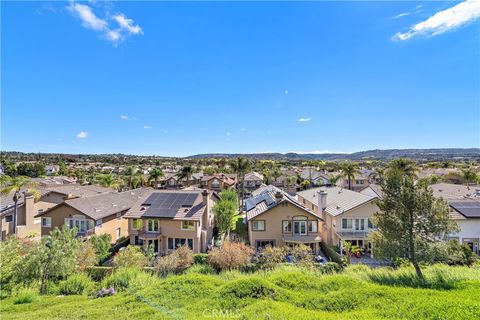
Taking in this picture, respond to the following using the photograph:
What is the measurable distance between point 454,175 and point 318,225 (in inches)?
2549

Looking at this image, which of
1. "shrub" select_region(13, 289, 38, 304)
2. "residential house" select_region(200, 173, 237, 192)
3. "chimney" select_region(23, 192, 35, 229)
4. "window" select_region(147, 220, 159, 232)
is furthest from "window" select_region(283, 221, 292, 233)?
"residential house" select_region(200, 173, 237, 192)

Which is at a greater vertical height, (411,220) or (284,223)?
(411,220)

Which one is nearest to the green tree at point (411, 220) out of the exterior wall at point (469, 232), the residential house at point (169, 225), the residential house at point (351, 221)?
the residential house at point (351, 221)

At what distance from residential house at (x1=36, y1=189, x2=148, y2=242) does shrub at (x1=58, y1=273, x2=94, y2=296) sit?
14753mm

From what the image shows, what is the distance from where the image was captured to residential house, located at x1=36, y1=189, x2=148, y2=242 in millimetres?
28594

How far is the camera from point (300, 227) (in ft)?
90.1

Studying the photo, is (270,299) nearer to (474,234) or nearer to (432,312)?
(432,312)

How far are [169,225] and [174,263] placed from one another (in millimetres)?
9966

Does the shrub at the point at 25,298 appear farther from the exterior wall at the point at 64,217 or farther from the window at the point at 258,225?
the window at the point at 258,225

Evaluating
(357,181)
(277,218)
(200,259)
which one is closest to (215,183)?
(357,181)

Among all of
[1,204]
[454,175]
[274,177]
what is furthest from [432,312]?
[454,175]

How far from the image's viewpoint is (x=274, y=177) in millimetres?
82375

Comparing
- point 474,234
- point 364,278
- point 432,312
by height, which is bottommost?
point 474,234

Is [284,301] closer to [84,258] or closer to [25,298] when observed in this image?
[25,298]
